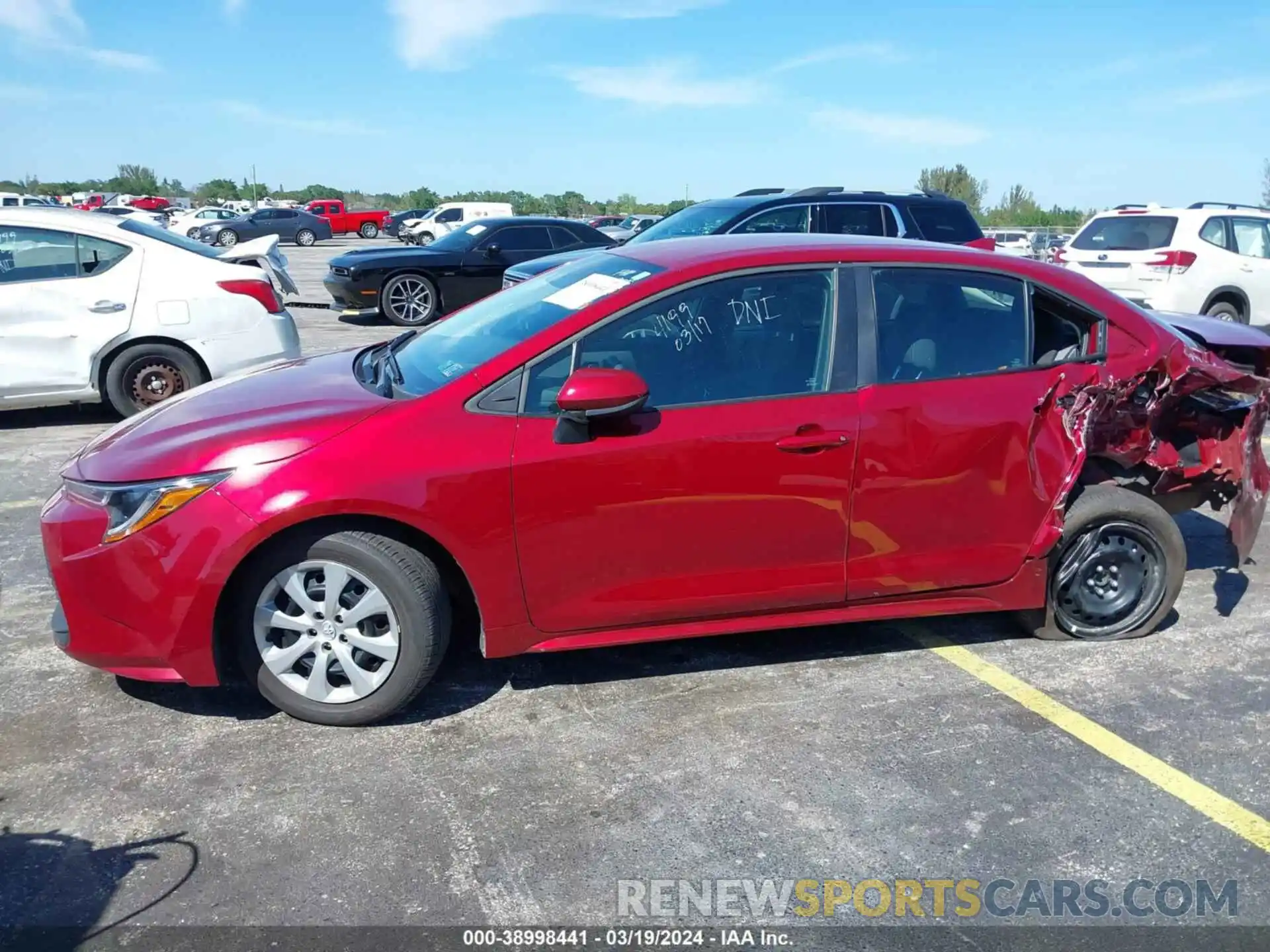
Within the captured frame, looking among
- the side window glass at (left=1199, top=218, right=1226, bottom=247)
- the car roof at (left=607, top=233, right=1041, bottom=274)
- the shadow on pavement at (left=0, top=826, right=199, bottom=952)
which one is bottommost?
the shadow on pavement at (left=0, top=826, right=199, bottom=952)

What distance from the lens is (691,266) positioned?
3881 millimetres

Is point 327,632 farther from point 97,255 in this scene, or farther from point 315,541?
point 97,255

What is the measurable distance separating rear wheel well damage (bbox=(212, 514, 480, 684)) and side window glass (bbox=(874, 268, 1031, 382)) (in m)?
1.69

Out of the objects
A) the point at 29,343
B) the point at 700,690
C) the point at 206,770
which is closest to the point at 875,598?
the point at 700,690

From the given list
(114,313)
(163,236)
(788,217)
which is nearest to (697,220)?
(788,217)

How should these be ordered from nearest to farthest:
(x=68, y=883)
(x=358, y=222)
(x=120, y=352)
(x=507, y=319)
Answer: (x=68, y=883)
(x=507, y=319)
(x=120, y=352)
(x=358, y=222)

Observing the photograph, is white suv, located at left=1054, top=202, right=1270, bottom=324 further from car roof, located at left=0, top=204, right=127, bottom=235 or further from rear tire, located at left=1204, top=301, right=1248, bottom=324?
car roof, located at left=0, top=204, right=127, bottom=235

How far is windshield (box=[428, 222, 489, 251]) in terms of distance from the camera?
48.5 feet

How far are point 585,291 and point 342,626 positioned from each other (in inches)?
58.7

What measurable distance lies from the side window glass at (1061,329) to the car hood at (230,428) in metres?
2.55

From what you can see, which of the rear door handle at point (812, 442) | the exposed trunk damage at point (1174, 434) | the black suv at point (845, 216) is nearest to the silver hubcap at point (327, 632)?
the rear door handle at point (812, 442)

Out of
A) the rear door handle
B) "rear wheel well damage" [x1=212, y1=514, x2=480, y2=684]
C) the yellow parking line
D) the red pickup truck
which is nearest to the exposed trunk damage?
the yellow parking line

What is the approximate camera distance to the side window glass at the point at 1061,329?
169 inches

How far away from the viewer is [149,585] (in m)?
3.41
